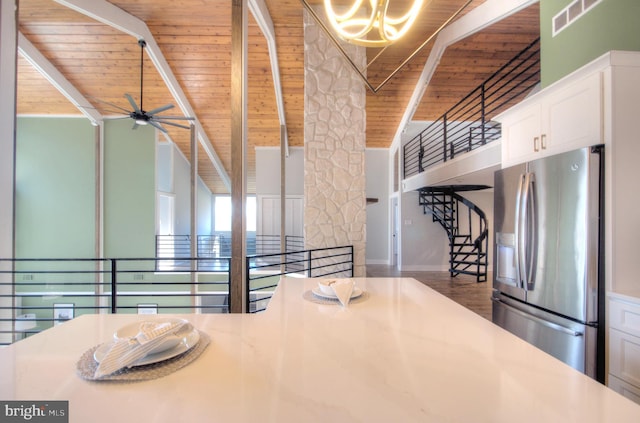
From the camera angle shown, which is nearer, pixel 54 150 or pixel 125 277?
pixel 54 150

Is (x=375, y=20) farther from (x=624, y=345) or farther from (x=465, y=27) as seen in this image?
(x=465, y=27)

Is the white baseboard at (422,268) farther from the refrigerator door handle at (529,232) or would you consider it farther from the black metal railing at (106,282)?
the refrigerator door handle at (529,232)

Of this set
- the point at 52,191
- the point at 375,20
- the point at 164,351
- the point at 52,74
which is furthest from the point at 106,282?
the point at 375,20

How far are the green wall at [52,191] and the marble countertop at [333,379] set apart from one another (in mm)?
6775

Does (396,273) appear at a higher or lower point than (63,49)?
lower

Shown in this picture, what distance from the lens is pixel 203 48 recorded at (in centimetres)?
486

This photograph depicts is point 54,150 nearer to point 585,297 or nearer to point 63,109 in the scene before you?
point 63,109

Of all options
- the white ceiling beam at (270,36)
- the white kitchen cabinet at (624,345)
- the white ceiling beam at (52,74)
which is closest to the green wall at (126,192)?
the white ceiling beam at (52,74)

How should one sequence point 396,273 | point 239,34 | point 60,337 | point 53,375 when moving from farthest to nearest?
point 396,273, point 239,34, point 60,337, point 53,375

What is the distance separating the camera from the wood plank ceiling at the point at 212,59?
4238 mm

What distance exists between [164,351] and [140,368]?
6 centimetres

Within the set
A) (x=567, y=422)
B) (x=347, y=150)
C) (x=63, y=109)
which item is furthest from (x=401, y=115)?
(x=63, y=109)

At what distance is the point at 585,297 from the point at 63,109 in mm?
8707

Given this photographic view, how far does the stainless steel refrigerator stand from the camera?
1.69 meters
